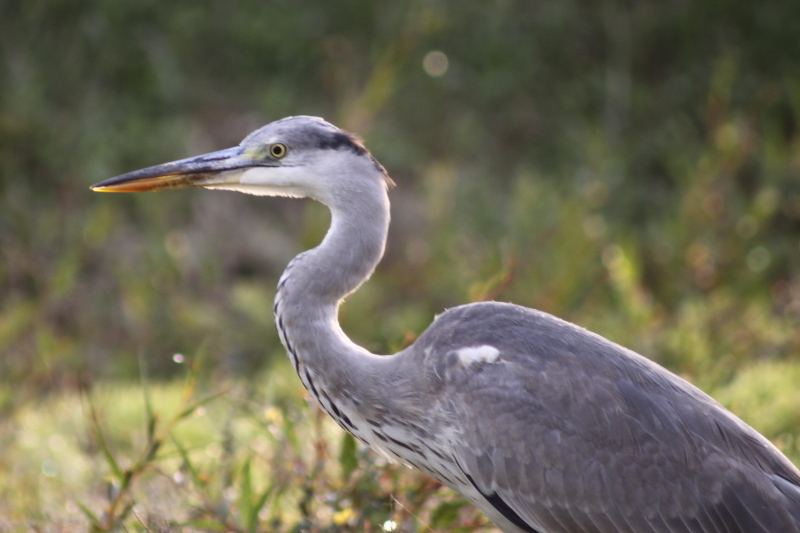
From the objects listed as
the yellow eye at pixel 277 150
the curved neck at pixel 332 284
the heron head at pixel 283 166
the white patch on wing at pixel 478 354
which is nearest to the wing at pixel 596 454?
the white patch on wing at pixel 478 354

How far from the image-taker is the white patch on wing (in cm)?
257

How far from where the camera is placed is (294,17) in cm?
850

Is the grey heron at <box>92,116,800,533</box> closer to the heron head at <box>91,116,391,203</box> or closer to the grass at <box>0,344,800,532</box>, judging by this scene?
the heron head at <box>91,116,391,203</box>

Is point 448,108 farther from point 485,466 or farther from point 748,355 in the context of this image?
point 485,466

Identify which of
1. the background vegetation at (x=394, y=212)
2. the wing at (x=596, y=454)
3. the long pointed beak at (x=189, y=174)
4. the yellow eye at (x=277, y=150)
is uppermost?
the background vegetation at (x=394, y=212)

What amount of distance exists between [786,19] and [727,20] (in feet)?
1.71

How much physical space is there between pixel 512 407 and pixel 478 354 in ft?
0.61

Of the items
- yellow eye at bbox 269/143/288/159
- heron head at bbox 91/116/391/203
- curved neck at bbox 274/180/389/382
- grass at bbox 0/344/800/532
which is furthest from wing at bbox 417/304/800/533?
yellow eye at bbox 269/143/288/159

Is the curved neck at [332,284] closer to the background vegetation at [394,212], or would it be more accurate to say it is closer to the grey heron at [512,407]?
the grey heron at [512,407]

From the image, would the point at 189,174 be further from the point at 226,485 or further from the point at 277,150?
the point at 226,485

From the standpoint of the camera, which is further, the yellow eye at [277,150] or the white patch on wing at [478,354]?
the yellow eye at [277,150]

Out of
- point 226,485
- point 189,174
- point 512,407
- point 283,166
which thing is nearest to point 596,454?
point 512,407

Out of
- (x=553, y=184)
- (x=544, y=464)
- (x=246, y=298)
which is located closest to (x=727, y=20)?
(x=553, y=184)

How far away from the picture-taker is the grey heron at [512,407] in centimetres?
249
